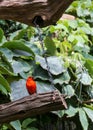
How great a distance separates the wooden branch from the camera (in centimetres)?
101

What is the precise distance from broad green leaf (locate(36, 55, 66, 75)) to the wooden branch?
2.30 feet

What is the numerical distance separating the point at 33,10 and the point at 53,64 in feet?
1.92

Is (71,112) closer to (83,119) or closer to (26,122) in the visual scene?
(83,119)

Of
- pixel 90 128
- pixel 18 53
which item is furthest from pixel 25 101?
pixel 90 128

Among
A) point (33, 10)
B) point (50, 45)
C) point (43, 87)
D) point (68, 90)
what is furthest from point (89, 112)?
point (33, 10)

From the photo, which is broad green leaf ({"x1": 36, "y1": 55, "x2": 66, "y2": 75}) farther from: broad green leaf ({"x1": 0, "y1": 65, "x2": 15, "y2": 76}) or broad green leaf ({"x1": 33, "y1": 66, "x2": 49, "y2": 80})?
broad green leaf ({"x1": 0, "y1": 65, "x2": 15, "y2": 76})

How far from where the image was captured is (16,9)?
51.0 inches

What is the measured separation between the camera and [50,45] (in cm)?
190

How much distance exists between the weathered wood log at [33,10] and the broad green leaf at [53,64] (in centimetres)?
52

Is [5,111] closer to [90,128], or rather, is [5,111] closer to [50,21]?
[50,21]

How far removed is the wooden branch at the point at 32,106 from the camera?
3.31ft

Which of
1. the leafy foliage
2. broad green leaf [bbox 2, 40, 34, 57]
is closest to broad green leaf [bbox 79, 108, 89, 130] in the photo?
the leafy foliage

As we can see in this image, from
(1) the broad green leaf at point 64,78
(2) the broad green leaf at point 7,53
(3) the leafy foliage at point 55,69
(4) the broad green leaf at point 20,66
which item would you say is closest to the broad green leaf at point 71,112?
(3) the leafy foliage at point 55,69

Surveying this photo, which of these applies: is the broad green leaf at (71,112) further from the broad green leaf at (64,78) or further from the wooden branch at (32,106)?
the wooden branch at (32,106)
